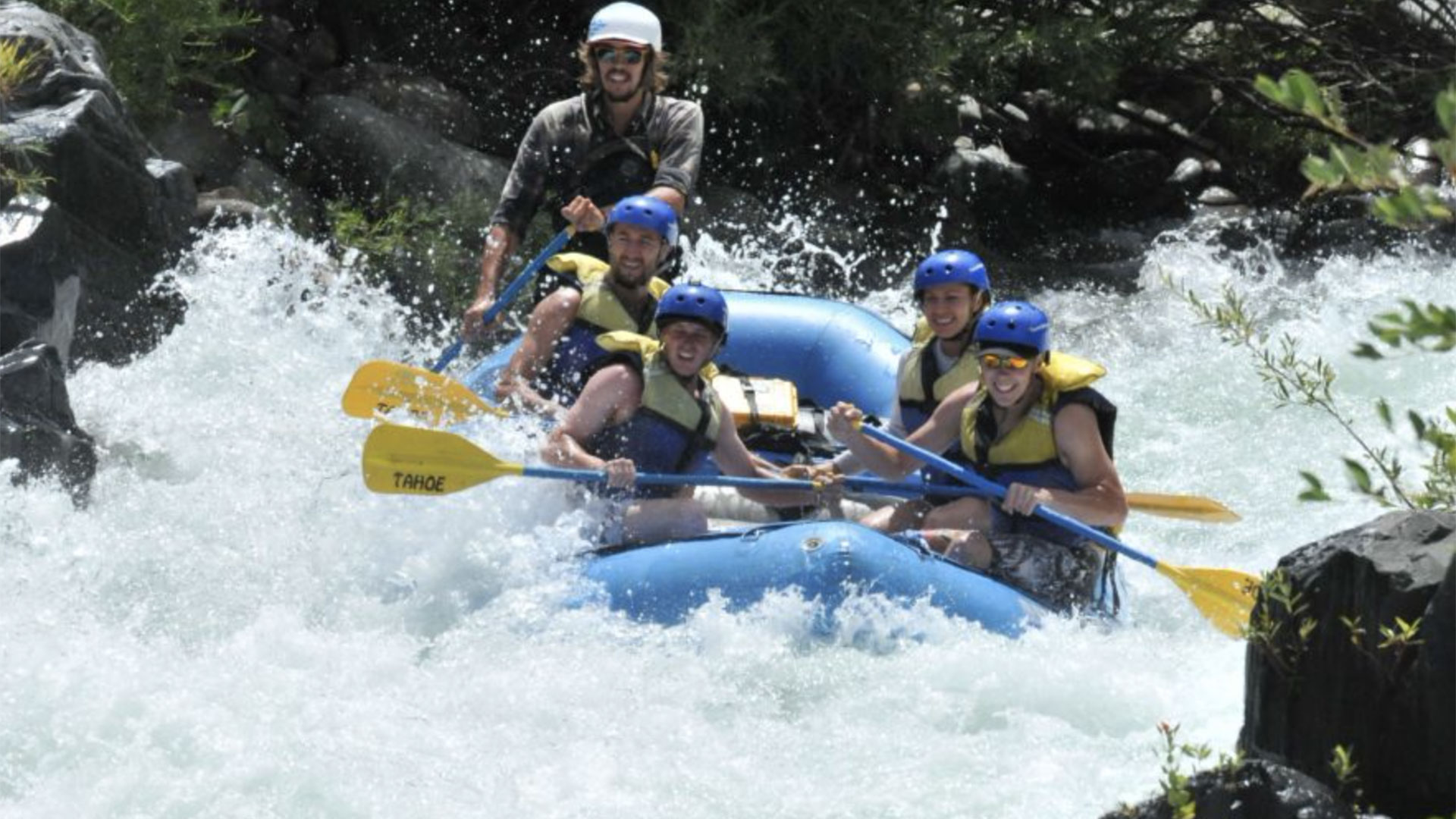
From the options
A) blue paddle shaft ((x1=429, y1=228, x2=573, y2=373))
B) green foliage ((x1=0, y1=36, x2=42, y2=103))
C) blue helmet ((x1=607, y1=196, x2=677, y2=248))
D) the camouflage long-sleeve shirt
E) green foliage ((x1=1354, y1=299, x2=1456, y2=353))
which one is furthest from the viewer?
green foliage ((x1=0, y1=36, x2=42, y2=103))

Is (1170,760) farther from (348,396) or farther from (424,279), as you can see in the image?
(424,279)

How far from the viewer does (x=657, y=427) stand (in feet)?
19.3

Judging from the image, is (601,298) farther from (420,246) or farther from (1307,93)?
(1307,93)

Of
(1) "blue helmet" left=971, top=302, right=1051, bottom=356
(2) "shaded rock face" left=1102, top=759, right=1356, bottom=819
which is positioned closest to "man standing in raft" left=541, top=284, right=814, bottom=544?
(1) "blue helmet" left=971, top=302, right=1051, bottom=356

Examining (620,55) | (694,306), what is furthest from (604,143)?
(694,306)

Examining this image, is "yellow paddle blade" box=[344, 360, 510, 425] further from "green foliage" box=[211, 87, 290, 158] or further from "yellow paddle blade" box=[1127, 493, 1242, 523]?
"green foliage" box=[211, 87, 290, 158]

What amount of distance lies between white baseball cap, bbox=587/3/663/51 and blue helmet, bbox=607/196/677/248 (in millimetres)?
789

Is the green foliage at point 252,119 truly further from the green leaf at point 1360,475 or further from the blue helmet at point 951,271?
the green leaf at point 1360,475

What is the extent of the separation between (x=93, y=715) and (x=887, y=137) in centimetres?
662

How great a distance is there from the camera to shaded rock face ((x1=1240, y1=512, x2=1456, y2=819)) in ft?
10.1

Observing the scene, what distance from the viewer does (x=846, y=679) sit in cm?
534

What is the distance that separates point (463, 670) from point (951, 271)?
5.65ft

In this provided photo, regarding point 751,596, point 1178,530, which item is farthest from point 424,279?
point 751,596

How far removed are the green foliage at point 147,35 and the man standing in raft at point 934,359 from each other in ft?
13.9
